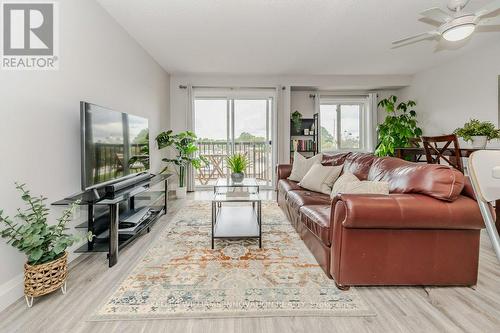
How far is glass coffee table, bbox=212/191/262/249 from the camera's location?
2328mm

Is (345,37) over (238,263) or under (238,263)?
over

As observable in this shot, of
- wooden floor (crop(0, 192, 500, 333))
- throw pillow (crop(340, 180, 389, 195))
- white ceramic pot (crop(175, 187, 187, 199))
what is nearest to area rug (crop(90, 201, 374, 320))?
wooden floor (crop(0, 192, 500, 333))

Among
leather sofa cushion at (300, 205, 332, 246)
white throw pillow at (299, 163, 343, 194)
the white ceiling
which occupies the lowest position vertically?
leather sofa cushion at (300, 205, 332, 246)

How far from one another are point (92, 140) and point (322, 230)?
199cm

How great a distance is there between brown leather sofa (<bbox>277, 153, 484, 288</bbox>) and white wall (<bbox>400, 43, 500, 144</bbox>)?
317 cm

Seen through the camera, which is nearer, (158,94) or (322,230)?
(322,230)

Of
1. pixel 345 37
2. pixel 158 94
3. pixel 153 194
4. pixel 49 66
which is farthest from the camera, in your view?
pixel 158 94

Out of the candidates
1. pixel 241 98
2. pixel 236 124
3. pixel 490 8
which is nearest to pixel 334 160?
pixel 490 8

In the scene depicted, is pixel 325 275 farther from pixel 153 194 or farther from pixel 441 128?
pixel 441 128

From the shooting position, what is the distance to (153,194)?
312cm

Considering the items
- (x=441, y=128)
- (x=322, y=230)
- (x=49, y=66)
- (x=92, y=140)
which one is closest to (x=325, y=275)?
(x=322, y=230)

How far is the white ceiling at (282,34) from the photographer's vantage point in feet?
8.67

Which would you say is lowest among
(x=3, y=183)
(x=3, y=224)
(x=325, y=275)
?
(x=325, y=275)

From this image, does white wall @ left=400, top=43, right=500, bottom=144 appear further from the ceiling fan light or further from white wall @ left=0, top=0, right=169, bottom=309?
white wall @ left=0, top=0, right=169, bottom=309
